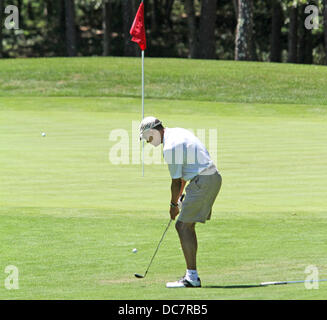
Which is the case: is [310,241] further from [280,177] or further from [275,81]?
[275,81]

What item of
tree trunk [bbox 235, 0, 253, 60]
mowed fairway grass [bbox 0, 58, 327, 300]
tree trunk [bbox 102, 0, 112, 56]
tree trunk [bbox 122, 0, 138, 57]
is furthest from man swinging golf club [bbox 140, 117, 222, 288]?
tree trunk [bbox 102, 0, 112, 56]

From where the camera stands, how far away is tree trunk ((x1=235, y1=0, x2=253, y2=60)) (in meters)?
42.1

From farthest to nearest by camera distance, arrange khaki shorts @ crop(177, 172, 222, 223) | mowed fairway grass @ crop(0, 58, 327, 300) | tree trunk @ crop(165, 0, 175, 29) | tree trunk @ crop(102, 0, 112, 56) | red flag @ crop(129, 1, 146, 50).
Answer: tree trunk @ crop(165, 0, 175, 29)
tree trunk @ crop(102, 0, 112, 56)
red flag @ crop(129, 1, 146, 50)
mowed fairway grass @ crop(0, 58, 327, 300)
khaki shorts @ crop(177, 172, 222, 223)

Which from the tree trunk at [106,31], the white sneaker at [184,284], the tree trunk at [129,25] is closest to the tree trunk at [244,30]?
the tree trunk at [129,25]

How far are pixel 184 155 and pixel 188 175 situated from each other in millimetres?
253

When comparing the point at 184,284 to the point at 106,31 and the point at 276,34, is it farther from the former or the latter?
the point at 106,31

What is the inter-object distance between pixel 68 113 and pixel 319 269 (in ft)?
56.1

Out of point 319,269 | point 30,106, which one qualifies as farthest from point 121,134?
point 319,269

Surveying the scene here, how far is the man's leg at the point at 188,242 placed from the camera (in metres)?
9.23

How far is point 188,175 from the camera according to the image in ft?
30.1

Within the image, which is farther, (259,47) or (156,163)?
(259,47)

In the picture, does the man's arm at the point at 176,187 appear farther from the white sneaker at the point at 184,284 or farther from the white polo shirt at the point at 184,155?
the white sneaker at the point at 184,284

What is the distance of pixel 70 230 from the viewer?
480 inches

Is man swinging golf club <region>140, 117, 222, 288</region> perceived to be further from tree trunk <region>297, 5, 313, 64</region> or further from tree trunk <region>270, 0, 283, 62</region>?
tree trunk <region>297, 5, 313, 64</region>
